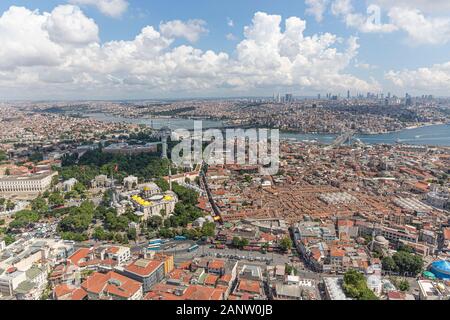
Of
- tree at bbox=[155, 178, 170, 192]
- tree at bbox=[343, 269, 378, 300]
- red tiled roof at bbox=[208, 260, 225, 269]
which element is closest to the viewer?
tree at bbox=[343, 269, 378, 300]

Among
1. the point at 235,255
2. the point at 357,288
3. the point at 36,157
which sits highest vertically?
the point at 36,157

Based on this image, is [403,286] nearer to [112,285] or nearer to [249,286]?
[249,286]

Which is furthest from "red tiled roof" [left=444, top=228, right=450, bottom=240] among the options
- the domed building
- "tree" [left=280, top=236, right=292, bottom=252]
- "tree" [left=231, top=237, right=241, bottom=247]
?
"tree" [left=231, top=237, right=241, bottom=247]

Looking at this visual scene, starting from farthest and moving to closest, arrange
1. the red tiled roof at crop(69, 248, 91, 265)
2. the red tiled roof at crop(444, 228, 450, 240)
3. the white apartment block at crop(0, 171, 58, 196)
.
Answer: the white apartment block at crop(0, 171, 58, 196), the red tiled roof at crop(444, 228, 450, 240), the red tiled roof at crop(69, 248, 91, 265)

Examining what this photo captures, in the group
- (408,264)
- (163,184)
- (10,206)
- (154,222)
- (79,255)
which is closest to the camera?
(408,264)

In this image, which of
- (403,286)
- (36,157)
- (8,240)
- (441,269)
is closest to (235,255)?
(403,286)

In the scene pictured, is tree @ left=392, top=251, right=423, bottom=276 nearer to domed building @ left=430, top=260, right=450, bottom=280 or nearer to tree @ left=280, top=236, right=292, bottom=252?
domed building @ left=430, top=260, right=450, bottom=280

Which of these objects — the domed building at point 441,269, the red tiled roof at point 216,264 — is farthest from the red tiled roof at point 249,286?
the domed building at point 441,269

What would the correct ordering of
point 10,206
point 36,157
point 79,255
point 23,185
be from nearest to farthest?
point 79,255
point 10,206
point 23,185
point 36,157

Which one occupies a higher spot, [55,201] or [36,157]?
[36,157]

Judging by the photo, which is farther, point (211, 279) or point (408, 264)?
point (408, 264)
